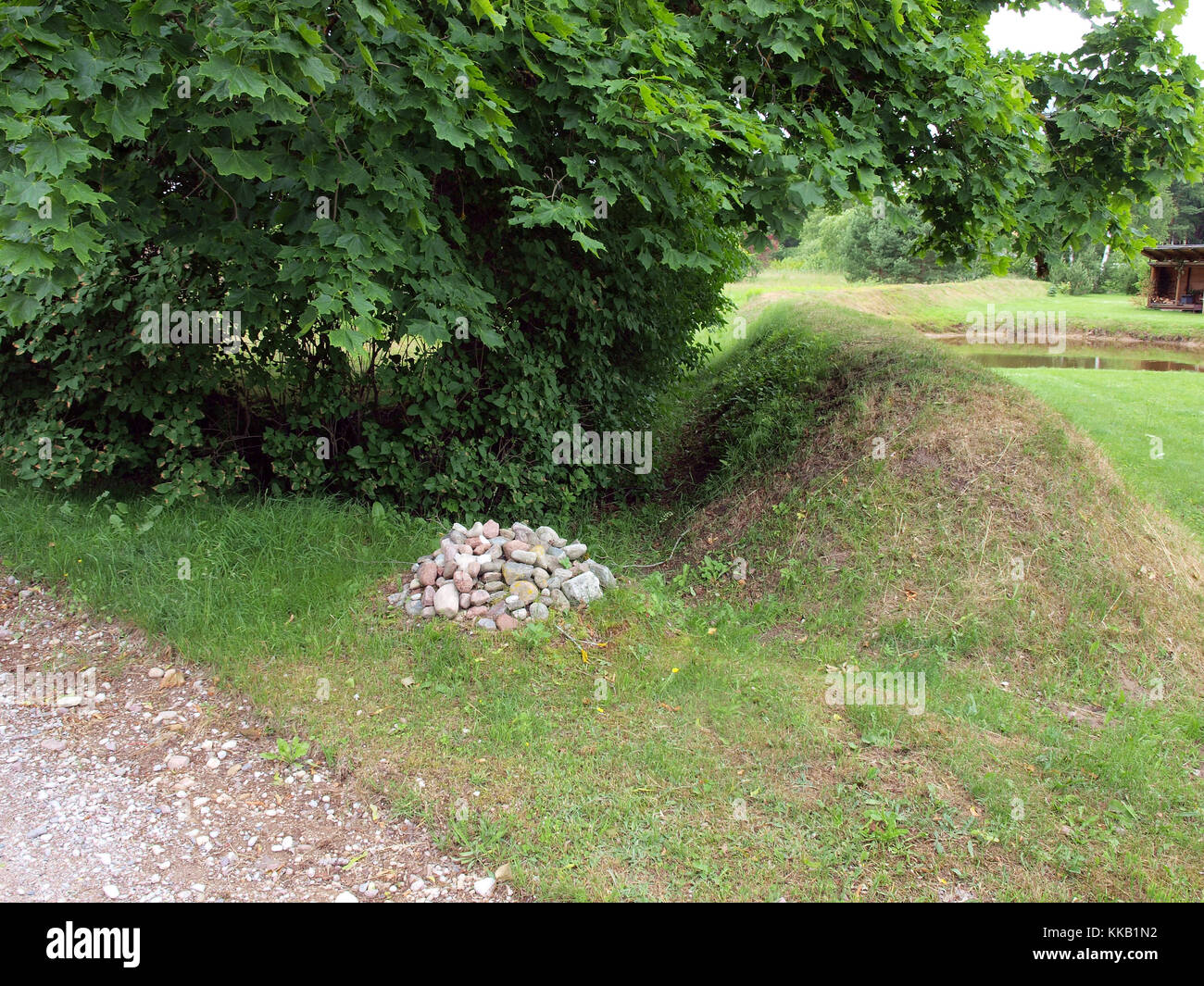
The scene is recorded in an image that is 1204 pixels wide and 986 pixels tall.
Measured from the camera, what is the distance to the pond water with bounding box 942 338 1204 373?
2278cm

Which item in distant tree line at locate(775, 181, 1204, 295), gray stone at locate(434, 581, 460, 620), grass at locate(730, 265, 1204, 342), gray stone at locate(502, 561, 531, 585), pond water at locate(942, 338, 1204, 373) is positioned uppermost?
distant tree line at locate(775, 181, 1204, 295)

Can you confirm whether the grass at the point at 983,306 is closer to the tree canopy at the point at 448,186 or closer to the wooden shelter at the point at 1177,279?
the wooden shelter at the point at 1177,279

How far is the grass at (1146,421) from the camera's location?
9406 mm

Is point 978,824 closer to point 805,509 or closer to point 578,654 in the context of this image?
point 578,654

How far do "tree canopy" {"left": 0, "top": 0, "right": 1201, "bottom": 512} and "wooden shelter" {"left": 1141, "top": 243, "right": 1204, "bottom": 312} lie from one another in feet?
89.5

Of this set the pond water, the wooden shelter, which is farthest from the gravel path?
the wooden shelter

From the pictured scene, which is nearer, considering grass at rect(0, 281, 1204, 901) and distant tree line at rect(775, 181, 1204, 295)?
grass at rect(0, 281, 1204, 901)

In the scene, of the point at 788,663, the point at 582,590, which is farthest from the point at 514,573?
the point at 788,663

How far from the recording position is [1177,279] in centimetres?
3134

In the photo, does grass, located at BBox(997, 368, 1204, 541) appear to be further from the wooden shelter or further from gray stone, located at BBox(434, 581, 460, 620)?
the wooden shelter

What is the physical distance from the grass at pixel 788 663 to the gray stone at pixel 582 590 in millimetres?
166

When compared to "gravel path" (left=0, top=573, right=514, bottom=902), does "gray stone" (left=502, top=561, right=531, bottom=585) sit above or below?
above

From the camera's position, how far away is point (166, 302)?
665 centimetres

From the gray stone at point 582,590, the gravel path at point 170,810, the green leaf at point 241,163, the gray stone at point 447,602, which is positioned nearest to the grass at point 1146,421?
the gray stone at point 582,590
